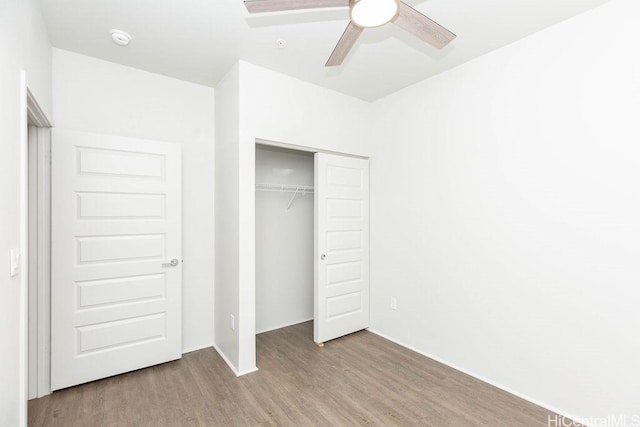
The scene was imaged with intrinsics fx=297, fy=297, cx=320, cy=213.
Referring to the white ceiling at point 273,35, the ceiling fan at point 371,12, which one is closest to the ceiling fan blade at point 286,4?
the ceiling fan at point 371,12

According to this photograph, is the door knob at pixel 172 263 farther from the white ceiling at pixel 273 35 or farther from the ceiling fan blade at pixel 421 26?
the ceiling fan blade at pixel 421 26

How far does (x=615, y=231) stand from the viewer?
187cm

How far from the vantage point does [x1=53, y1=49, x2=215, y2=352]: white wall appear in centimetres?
247

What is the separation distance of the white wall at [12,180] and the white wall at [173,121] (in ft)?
2.49

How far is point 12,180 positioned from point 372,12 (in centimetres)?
193

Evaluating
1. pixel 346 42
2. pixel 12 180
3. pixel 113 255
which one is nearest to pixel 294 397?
pixel 113 255

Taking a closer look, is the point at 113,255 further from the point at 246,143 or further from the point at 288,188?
the point at 288,188

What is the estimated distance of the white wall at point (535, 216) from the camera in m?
1.86

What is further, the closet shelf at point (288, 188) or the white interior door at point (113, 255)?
the closet shelf at point (288, 188)

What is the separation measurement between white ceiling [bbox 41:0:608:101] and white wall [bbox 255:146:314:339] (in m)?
1.10

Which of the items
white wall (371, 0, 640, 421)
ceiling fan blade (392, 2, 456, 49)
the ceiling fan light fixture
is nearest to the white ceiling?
white wall (371, 0, 640, 421)

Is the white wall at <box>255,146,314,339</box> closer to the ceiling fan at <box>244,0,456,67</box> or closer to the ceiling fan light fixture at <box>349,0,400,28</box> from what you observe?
the ceiling fan at <box>244,0,456,67</box>

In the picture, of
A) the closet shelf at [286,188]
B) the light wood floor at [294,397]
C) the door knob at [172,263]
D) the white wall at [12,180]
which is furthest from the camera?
the closet shelf at [286,188]

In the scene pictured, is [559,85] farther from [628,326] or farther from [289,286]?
[289,286]
